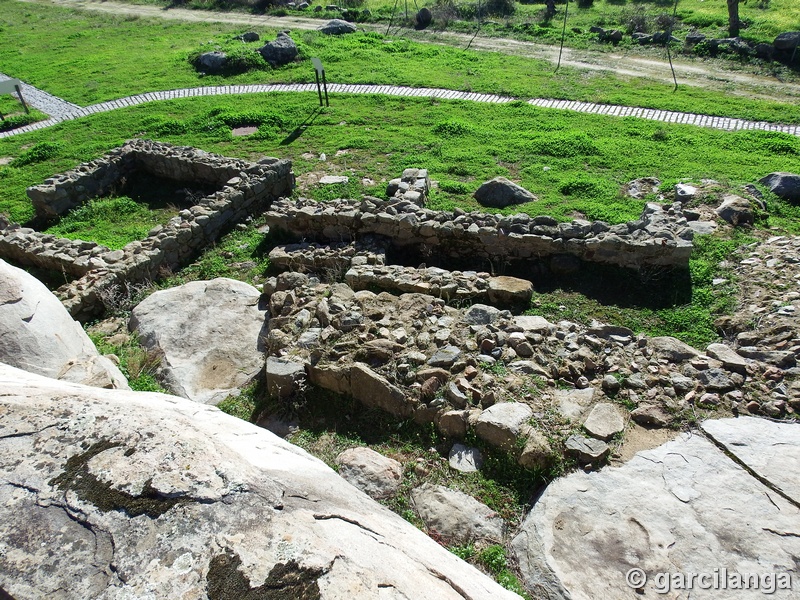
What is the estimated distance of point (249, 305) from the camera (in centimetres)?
873

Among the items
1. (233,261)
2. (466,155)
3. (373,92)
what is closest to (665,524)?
(233,261)

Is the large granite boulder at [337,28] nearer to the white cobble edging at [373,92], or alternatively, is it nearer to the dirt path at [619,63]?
the dirt path at [619,63]

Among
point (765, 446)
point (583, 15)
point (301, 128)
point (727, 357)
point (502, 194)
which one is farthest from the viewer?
point (583, 15)

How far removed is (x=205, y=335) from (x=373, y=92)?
12664mm

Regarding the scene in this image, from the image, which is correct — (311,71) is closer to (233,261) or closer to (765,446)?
(233,261)

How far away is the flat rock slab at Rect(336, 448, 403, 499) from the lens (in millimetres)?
5406

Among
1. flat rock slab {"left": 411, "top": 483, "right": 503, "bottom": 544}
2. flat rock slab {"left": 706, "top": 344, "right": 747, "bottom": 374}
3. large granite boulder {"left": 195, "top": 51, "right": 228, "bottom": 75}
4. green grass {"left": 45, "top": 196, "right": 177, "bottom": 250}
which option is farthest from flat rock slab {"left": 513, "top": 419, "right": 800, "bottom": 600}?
large granite boulder {"left": 195, "top": 51, "right": 228, "bottom": 75}

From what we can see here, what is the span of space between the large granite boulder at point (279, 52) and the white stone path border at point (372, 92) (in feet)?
7.32

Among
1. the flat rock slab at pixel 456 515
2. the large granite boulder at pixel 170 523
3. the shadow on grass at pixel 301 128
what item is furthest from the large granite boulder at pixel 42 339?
the shadow on grass at pixel 301 128

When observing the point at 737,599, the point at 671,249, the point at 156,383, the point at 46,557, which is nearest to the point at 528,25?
the point at 671,249

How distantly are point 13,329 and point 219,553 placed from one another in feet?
15.1

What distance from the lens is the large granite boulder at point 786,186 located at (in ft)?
35.2

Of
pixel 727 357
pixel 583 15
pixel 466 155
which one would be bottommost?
pixel 727 357

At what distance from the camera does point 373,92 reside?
1812 cm
